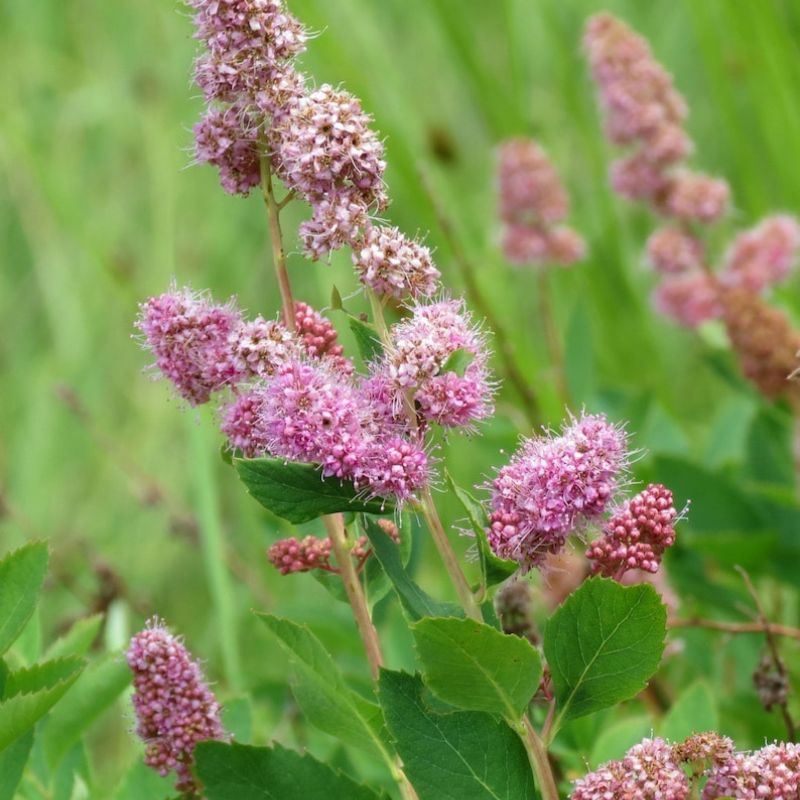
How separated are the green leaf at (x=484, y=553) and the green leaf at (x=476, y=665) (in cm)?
7

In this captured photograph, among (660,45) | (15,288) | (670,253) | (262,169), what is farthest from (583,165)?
(262,169)

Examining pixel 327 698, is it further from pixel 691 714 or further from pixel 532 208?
pixel 532 208

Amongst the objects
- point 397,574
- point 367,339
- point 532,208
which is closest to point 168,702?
point 397,574

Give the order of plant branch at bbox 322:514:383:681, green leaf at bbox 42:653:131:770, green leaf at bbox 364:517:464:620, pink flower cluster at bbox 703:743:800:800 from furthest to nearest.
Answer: green leaf at bbox 42:653:131:770
plant branch at bbox 322:514:383:681
green leaf at bbox 364:517:464:620
pink flower cluster at bbox 703:743:800:800

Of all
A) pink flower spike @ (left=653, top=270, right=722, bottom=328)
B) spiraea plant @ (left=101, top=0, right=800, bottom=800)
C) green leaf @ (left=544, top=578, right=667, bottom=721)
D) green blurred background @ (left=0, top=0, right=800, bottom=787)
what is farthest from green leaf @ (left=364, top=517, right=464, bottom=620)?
pink flower spike @ (left=653, top=270, right=722, bottom=328)

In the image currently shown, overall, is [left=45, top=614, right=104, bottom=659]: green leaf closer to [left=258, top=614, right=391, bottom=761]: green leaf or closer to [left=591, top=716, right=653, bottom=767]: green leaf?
[left=258, top=614, right=391, bottom=761]: green leaf

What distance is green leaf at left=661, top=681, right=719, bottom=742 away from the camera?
141cm

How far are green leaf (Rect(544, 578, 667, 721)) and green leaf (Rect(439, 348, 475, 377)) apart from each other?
0.18m

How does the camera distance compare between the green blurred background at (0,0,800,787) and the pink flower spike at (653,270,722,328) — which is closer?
the green blurred background at (0,0,800,787)

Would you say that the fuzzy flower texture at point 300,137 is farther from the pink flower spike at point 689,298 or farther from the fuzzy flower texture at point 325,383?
the pink flower spike at point 689,298

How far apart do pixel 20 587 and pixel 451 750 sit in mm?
389

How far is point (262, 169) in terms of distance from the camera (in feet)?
3.58

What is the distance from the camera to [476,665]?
37.4 inches

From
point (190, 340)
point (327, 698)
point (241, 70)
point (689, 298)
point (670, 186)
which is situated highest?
point (670, 186)
